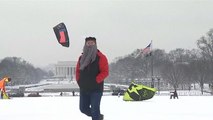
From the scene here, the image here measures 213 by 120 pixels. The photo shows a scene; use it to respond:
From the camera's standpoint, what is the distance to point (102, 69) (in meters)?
6.36

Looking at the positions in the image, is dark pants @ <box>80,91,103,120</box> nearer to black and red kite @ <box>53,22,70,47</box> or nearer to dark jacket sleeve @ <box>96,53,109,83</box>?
dark jacket sleeve @ <box>96,53,109,83</box>

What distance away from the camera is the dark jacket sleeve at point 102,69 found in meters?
6.29

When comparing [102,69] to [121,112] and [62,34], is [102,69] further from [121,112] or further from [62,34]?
[121,112]

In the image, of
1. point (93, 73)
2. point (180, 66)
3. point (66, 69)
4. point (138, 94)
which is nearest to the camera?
point (93, 73)

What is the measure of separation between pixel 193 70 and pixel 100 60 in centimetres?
6191

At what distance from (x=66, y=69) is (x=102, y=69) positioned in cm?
13415

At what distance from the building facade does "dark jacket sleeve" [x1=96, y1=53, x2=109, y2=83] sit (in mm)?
130054

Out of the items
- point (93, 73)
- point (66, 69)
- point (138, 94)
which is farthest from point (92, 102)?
point (66, 69)

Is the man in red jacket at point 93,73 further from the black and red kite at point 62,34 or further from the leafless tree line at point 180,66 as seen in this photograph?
the leafless tree line at point 180,66

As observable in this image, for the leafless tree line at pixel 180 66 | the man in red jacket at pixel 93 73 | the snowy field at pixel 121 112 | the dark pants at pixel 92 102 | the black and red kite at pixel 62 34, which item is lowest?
the snowy field at pixel 121 112

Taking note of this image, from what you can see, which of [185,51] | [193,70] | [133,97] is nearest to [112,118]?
[133,97]

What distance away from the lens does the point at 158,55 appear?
9269cm

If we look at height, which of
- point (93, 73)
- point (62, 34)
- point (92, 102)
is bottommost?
point (92, 102)

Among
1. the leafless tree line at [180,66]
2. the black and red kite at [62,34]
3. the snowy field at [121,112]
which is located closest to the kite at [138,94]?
the snowy field at [121,112]
